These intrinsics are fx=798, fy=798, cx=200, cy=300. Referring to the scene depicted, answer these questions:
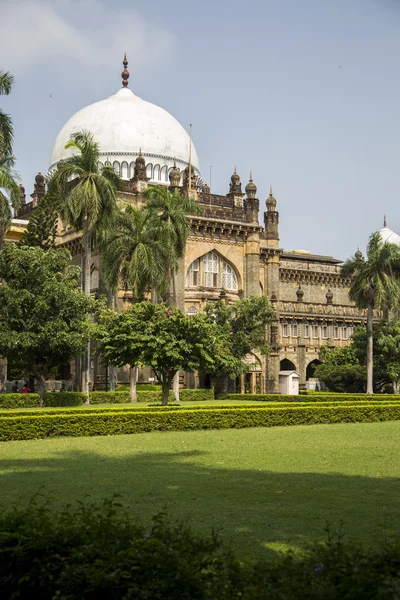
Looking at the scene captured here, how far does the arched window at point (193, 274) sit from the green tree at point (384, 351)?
12.4 m

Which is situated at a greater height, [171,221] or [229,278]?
[171,221]

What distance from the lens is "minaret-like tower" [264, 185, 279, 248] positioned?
217 feet

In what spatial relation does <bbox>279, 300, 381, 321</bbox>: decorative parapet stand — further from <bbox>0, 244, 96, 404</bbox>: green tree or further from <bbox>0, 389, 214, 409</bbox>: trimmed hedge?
<bbox>0, 244, 96, 404</bbox>: green tree

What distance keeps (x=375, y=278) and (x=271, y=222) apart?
1683cm

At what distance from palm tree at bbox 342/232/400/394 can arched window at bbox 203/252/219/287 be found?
37.7ft

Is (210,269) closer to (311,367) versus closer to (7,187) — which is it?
(311,367)

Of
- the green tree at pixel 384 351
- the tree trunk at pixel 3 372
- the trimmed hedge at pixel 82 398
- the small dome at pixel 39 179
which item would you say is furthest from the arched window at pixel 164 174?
the tree trunk at pixel 3 372

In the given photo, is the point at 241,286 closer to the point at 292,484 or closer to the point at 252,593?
the point at 292,484

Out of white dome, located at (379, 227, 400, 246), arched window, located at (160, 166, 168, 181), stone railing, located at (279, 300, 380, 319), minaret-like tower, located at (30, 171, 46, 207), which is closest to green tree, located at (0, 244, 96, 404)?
minaret-like tower, located at (30, 171, 46, 207)

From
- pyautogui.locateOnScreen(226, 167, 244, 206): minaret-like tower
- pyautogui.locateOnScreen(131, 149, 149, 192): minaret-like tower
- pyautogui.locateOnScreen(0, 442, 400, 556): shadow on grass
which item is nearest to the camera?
pyautogui.locateOnScreen(0, 442, 400, 556): shadow on grass

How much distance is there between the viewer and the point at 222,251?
199ft

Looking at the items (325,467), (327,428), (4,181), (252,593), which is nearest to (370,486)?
(325,467)

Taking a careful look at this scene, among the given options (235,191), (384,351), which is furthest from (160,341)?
(235,191)

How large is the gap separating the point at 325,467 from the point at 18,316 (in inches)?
969
